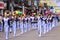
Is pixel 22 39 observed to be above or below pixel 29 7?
above

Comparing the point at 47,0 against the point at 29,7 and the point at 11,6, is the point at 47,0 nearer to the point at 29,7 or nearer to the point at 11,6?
the point at 11,6

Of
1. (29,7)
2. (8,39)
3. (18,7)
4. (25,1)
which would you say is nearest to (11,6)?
(18,7)

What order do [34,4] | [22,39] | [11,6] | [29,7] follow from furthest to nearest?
[34,4] < [29,7] < [11,6] < [22,39]

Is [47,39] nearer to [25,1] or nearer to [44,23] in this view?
[44,23]

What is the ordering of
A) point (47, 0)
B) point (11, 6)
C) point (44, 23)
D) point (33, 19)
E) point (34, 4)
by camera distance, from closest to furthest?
1. point (44, 23)
2. point (33, 19)
3. point (11, 6)
4. point (47, 0)
5. point (34, 4)

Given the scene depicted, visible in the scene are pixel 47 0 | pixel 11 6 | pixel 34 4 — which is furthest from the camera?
pixel 34 4

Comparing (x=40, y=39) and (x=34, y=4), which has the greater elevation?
(x=40, y=39)

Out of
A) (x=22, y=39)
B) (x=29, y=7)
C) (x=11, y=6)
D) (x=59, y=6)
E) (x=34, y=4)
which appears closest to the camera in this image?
(x=22, y=39)

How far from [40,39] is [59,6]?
4614cm

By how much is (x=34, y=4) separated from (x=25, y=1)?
14.8m

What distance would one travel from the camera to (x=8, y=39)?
62.6 ft

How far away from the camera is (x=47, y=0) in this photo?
2174 inches

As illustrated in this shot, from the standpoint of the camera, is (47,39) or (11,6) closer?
(47,39)

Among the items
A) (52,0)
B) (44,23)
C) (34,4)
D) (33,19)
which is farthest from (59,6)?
(44,23)
